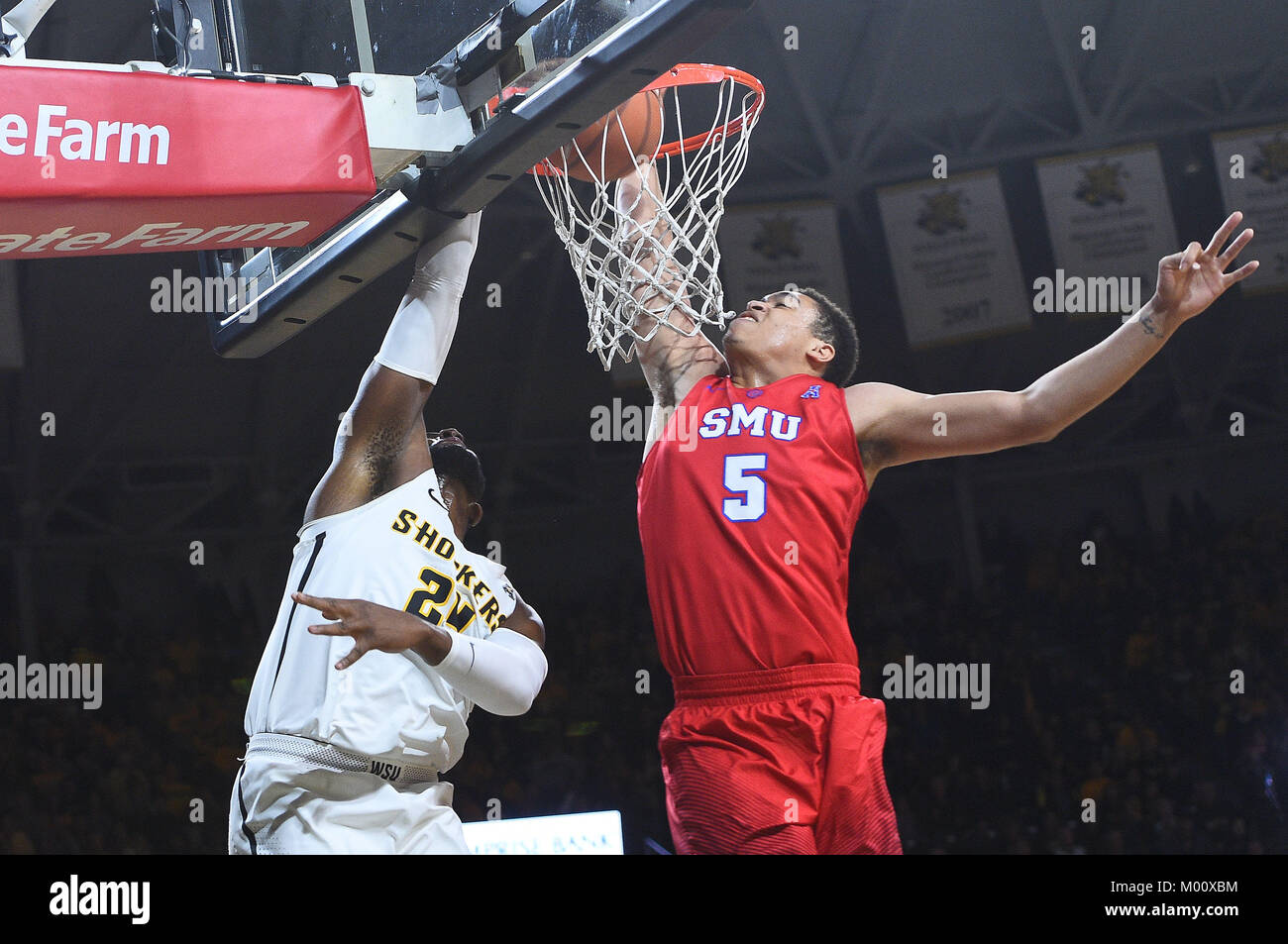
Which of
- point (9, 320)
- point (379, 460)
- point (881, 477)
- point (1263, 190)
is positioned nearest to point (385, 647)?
point (379, 460)

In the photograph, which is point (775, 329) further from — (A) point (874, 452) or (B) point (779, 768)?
(B) point (779, 768)

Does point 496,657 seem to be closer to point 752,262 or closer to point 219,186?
point 219,186

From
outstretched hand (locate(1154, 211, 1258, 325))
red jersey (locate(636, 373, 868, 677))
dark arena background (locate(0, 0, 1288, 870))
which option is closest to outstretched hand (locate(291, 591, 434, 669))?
red jersey (locate(636, 373, 868, 677))

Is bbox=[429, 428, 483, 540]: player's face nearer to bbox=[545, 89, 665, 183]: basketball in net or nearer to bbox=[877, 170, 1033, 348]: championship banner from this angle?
bbox=[545, 89, 665, 183]: basketball in net

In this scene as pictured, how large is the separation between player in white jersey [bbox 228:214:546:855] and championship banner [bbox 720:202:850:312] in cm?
282

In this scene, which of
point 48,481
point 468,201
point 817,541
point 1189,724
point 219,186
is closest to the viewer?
point 219,186

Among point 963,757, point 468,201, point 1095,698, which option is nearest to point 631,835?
point 963,757

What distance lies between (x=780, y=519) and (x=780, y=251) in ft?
10.1

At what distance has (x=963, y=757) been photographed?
615 cm

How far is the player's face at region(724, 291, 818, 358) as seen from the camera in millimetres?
3738

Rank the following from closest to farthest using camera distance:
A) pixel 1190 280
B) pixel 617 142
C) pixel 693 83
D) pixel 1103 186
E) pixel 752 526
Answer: pixel 1190 280 < pixel 752 526 < pixel 617 142 < pixel 693 83 < pixel 1103 186

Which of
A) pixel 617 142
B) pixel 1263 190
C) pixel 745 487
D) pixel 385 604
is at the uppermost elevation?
pixel 1263 190

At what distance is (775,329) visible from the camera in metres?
3.77
